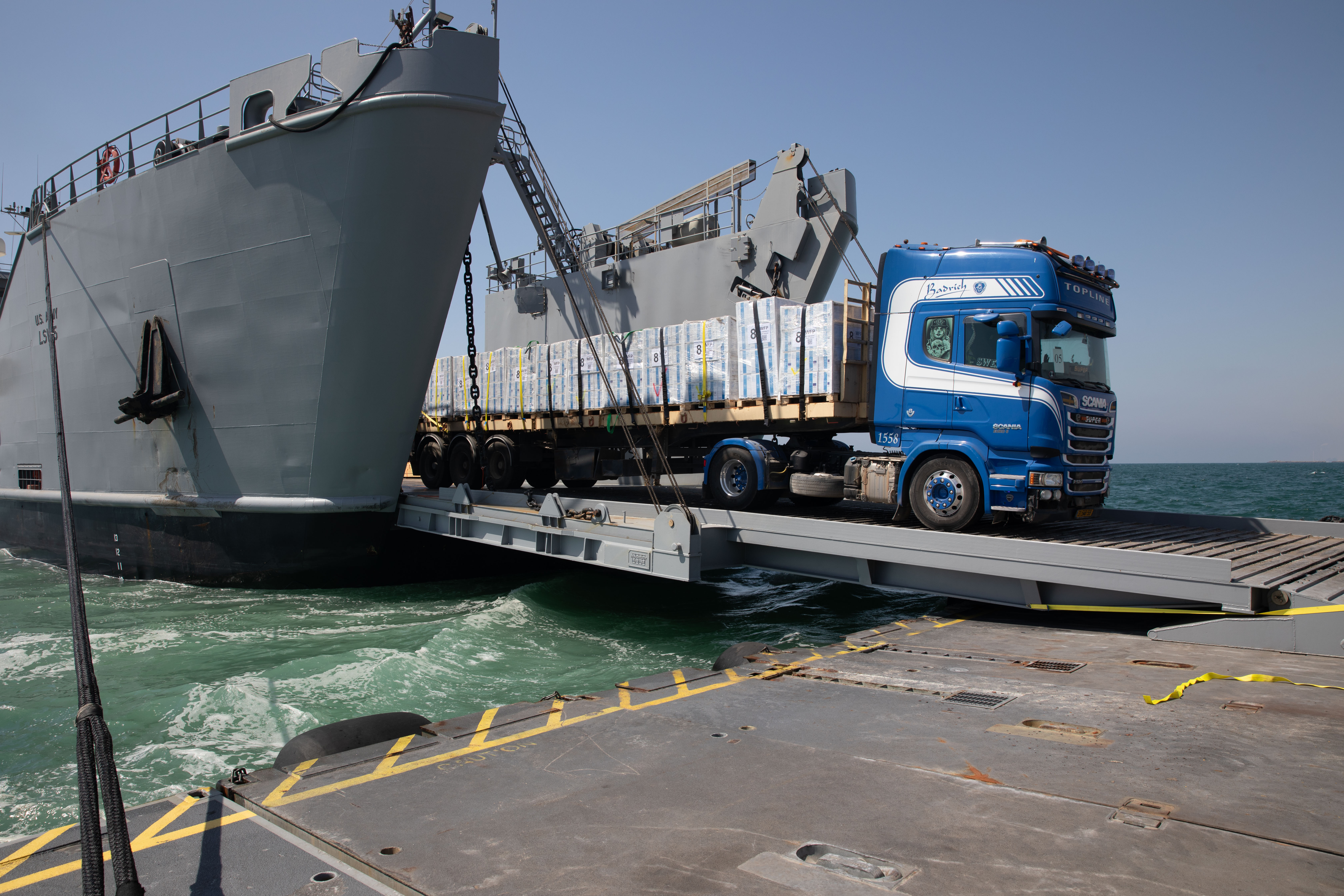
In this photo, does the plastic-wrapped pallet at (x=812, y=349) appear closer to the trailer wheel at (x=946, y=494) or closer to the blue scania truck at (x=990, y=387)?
the blue scania truck at (x=990, y=387)

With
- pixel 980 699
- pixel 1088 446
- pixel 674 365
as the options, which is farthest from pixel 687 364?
pixel 980 699

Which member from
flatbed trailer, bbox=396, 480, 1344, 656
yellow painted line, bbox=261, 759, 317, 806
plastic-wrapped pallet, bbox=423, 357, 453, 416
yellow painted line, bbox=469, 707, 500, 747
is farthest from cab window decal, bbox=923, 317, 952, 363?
plastic-wrapped pallet, bbox=423, 357, 453, 416

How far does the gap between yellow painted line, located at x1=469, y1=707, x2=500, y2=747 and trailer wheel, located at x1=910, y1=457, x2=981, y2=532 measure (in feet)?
16.8

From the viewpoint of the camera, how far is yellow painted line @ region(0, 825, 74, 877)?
325 cm

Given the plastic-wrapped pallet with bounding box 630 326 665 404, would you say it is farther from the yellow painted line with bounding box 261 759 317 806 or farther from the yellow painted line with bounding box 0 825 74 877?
the yellow painted line with bounding box 0 825 74 877

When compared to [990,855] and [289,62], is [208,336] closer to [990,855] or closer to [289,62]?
[289,62]

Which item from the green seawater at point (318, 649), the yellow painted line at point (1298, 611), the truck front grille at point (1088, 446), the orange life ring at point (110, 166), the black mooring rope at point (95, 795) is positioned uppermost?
the orange life ring at point (110, 166)

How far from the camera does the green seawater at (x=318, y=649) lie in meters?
6.75

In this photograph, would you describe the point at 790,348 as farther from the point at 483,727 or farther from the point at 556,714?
the point at 483,727

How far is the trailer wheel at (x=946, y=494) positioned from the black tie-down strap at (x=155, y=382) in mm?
11894

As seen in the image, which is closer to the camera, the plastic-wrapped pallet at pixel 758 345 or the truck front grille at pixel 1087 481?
the truck front grille at pixel 1087 481

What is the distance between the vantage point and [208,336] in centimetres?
1348

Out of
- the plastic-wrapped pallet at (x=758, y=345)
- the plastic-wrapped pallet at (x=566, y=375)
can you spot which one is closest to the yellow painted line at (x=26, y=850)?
the plastic-wrapped pallet at (x=758, y=345)

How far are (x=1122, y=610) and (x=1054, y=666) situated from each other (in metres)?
1.45
